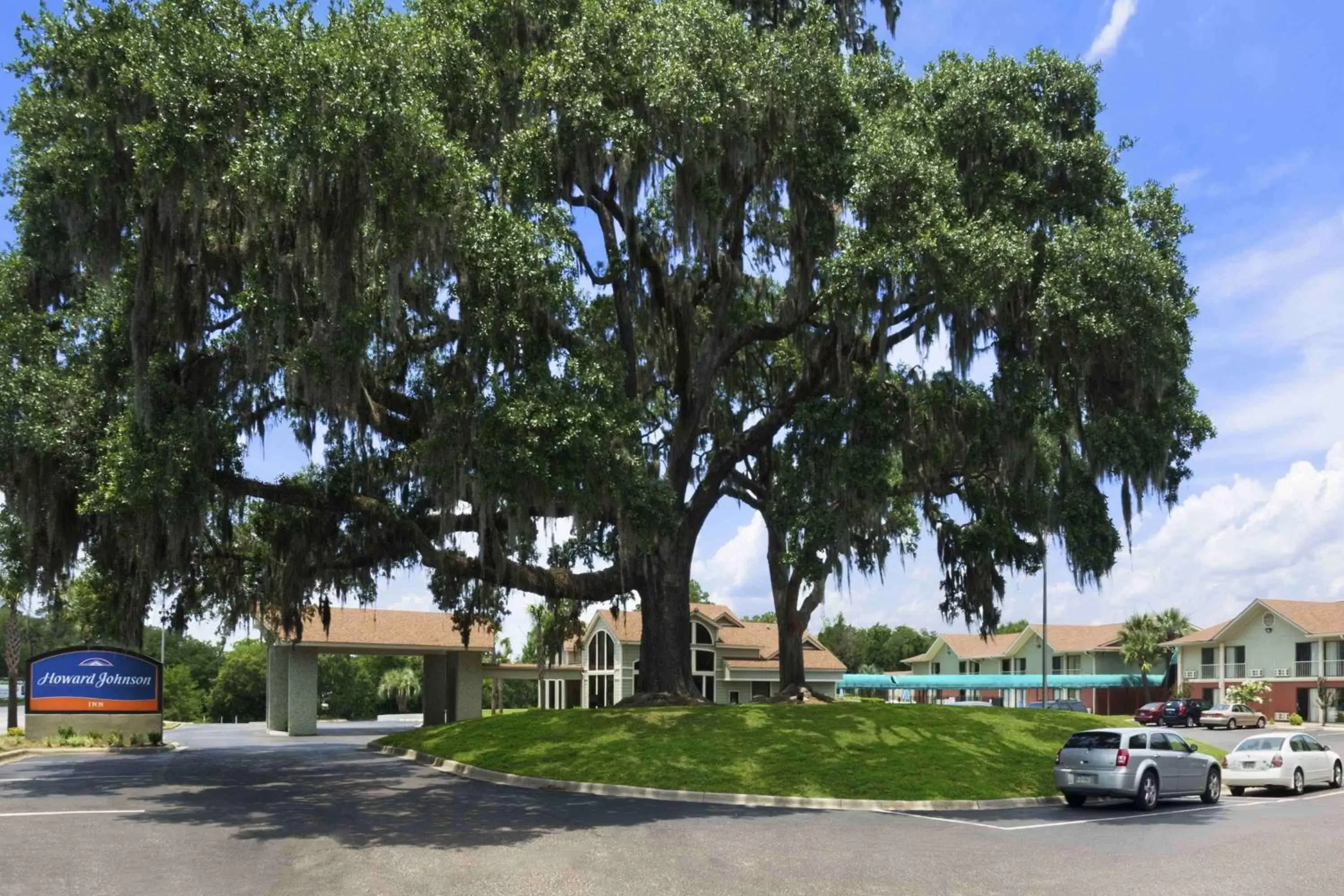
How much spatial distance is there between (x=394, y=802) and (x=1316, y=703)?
2477 inches

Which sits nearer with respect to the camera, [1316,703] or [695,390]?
[695,390]

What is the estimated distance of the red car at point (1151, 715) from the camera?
190 ft

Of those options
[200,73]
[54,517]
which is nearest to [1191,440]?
[200,73]

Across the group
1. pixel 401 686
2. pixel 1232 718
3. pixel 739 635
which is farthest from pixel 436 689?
pixel 1232 718

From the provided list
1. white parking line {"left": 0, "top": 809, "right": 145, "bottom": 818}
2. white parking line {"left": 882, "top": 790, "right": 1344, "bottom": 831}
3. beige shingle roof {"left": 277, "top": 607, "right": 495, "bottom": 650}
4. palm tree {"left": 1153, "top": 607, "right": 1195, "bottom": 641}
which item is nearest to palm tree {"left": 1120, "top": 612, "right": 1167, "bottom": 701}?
palm tree {"left": 1153, "top": 607, "right": 1195, "bottom": 641}

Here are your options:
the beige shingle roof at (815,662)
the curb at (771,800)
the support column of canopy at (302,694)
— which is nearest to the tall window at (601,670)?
the beige shingle roof at (815,662)

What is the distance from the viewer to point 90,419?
22.0m

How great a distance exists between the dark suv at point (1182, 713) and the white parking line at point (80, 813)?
51.1 m

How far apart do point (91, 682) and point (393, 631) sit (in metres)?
16.8

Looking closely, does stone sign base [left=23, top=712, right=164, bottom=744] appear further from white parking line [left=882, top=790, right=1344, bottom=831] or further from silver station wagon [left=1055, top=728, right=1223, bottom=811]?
silver station wagon [left=1055, top=728, right=1223, bottom=811]

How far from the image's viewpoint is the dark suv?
56.7 meters

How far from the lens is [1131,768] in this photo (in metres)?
20.2

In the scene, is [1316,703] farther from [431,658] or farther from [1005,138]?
[1005,138]

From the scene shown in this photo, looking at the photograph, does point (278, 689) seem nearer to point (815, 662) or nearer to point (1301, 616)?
point (815, 662)
